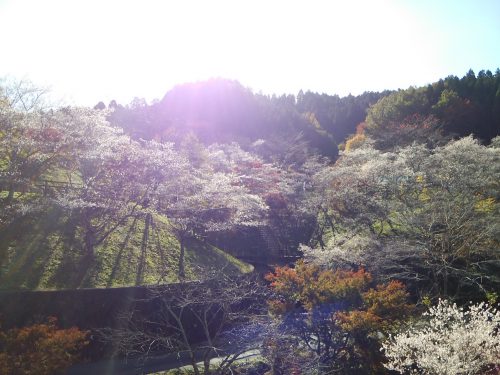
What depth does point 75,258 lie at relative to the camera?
44.1 ft

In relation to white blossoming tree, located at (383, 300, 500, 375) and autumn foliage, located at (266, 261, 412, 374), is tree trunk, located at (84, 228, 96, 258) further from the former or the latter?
white blossoming tree, located at (383, 300, 500, 375)

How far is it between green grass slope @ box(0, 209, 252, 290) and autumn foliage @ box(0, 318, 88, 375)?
3060 millimetres

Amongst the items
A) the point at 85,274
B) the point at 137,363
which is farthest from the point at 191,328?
the point at 85,274

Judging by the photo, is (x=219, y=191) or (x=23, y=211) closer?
(x=23, y=211)

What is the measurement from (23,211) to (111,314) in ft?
14.5

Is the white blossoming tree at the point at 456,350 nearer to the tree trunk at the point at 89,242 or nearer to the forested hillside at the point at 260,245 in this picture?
the forested hillside at the point at 260,245

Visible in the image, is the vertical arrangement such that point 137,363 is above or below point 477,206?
below

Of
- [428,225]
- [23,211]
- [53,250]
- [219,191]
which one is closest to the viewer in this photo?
[23,211]

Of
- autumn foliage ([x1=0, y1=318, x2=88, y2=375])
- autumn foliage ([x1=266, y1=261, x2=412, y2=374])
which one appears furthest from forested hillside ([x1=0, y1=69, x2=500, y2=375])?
autumn foliage ([x1=0, y1=318, x2=88, y2=375])

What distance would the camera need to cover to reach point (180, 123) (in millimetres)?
39031

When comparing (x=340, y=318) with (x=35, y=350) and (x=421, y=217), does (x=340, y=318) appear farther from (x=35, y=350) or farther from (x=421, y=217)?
(x=421, y=217)

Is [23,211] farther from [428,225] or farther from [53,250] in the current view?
[428,225]

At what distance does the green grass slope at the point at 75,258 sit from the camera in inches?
464

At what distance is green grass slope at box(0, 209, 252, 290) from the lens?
11.8 m
